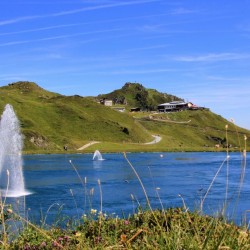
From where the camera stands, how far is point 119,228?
7.71 meters

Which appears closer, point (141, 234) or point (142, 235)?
point (142, 235)

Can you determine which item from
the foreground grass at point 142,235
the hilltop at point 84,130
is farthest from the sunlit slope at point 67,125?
the foreground grass at point 142,235

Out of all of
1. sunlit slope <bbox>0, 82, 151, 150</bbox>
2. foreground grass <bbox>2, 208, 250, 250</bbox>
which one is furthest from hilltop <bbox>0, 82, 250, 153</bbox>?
foreground grass <bbox>2, 208, 250, 250</bbox>

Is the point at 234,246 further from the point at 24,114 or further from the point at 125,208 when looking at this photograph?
the point at 24,114

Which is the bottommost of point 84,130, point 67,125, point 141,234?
point 141,234

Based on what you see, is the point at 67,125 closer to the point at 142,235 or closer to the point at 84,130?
the point at 84,130

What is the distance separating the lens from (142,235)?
272 inches

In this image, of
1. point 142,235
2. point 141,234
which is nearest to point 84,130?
point 141,234

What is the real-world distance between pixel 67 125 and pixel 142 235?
15992cm

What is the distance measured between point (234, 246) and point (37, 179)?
176 ft

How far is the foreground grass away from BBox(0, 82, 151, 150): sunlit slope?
132158 mm

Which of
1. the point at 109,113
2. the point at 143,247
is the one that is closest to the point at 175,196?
the point at 143,247

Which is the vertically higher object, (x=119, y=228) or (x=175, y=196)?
(x=119, y=228)

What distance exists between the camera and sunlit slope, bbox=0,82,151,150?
144462 mm
